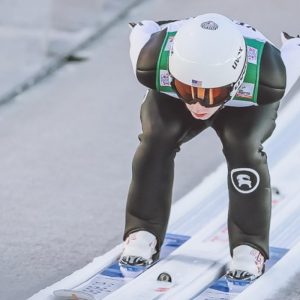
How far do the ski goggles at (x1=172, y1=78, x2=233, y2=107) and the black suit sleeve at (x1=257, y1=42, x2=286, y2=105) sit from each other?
19 centimetres

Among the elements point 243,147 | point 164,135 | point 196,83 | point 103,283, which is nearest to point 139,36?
point 164,135

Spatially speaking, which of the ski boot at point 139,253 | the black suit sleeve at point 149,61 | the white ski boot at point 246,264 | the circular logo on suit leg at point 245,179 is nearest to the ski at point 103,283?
the ski boot at point 139,253

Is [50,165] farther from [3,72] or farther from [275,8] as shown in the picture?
[275,8]

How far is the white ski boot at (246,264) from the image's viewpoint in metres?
6.04

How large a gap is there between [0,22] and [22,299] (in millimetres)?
3698

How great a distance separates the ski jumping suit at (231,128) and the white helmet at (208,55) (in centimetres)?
16

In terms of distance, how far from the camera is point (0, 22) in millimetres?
9375

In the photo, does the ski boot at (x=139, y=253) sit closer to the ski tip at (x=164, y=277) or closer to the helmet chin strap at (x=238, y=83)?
the ski tip at (x=164, y=277)

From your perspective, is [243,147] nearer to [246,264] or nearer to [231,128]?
[231,128]

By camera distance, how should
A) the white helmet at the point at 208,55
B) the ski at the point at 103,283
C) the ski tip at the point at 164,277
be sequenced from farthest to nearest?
the ski tip at the point at 164,277 → the ski at the point at 103,283 → the white helmet at the point at 208,55

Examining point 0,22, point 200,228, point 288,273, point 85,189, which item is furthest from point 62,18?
point 288,273

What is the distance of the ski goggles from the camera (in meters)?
5.61

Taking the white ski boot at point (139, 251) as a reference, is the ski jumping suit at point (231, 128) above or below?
above

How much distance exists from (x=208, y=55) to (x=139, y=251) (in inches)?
41.1
